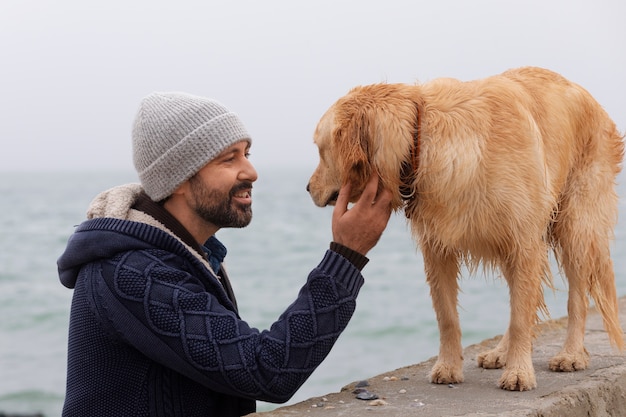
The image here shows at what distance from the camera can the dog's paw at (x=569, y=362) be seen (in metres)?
4.09

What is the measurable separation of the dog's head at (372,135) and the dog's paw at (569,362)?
145 centimetres

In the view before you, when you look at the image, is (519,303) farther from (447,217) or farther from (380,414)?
(380,414)

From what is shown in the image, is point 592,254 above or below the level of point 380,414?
above

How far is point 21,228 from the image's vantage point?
36594 millimetres

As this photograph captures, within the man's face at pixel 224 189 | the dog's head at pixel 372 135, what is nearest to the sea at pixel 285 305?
the dog's head at pixel 372 135

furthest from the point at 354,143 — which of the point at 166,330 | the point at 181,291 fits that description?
the point at 166,330

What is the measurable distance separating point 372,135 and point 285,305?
1656 centimetres

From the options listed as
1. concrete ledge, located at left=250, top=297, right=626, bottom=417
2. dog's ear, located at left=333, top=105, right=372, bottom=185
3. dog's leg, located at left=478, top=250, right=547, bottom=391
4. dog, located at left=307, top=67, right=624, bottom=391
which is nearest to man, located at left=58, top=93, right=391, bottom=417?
dog's ear, located at left=333, top=105, right=372, bottom=185

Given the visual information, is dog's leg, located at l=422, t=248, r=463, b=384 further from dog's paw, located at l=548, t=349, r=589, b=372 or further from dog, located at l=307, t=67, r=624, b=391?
dog's paw, located at l=548, t=349, r=589, b=372

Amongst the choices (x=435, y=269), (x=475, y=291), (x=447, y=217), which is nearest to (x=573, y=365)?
(x=435, y=269)

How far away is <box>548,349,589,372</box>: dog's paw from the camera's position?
4094 mm

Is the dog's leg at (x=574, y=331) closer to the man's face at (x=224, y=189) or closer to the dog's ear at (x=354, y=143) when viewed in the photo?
the dog's ear at (x=354, y=143)

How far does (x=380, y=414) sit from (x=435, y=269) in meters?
1.09

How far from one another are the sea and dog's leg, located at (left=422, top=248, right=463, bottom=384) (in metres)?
0.23
